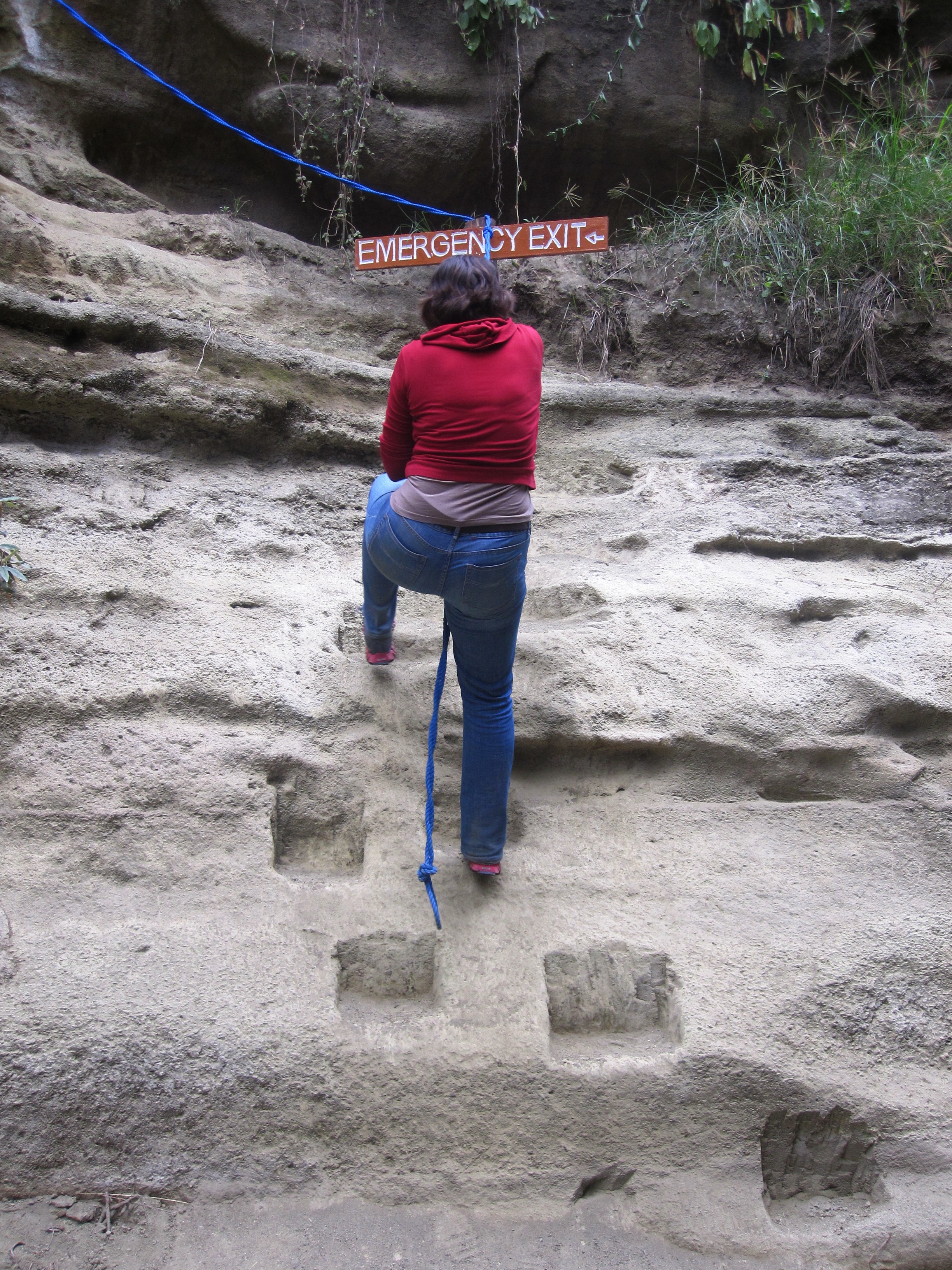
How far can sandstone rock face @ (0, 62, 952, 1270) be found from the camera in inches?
79.4

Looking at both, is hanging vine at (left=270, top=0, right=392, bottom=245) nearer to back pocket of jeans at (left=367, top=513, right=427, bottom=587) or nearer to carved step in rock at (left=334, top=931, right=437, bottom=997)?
back pocket of jeans at (left=367, top=513, right=427, bottom=587)

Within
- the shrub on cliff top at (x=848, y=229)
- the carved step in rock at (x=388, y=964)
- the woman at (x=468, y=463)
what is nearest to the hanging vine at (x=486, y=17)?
the shrub on cliff top at (x=848, y=229)

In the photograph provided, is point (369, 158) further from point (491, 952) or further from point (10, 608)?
point (491, 952)

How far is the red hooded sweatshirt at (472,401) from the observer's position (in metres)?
2.10

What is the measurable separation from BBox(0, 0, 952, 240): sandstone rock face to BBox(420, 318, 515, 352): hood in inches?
109

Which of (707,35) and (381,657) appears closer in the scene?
(381,657)

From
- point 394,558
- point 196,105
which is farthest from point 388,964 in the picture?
point 196,105

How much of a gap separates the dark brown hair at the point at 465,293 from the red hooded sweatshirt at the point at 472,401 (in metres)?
0.03

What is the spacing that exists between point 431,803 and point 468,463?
878mm

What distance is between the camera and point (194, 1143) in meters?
1.97

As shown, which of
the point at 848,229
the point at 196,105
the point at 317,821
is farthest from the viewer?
the point at 848,229

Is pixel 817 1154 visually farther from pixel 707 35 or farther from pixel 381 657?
pixel 707 35

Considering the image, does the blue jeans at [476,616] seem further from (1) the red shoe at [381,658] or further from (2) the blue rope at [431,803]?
(1) the red shoe at [381,658]

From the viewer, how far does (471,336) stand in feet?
6.94
